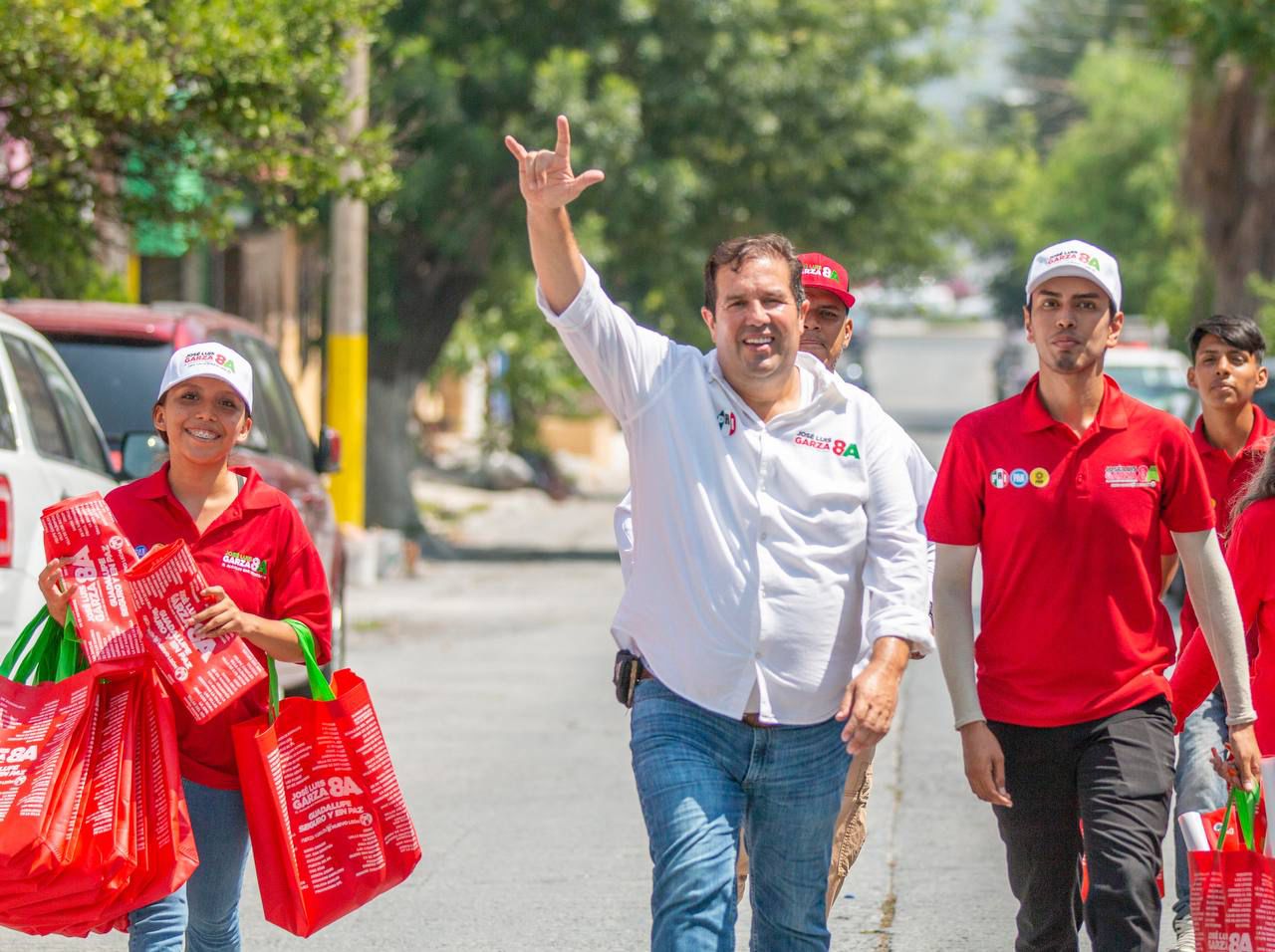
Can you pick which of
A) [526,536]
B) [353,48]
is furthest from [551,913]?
[526,536]

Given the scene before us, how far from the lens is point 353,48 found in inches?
462

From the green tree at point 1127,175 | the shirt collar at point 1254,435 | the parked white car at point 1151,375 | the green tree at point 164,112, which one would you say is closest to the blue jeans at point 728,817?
the shirt collar at point 1254,435

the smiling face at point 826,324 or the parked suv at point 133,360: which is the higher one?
the smiling face at point 826,324

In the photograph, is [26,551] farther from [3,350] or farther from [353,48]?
[353,48]

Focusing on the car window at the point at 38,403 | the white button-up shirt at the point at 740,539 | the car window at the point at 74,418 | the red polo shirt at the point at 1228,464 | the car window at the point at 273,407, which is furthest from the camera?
the car window at the point at 273,407

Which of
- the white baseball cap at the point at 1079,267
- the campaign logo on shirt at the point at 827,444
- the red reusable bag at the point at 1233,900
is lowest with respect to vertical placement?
the red reusable bag at the point at 1233,900

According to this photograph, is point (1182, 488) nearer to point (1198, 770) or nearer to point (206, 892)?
point (1198, 770)

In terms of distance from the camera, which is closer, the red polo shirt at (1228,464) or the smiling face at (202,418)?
the smiling face at (202,418)

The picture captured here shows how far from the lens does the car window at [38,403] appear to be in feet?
25.2

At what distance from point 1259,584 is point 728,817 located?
1476 mm

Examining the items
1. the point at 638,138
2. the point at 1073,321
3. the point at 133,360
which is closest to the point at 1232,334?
the point at 1073,321

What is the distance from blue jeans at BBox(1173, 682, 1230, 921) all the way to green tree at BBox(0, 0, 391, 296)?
21.3 feet

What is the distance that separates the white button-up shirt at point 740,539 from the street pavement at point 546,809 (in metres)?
2.08

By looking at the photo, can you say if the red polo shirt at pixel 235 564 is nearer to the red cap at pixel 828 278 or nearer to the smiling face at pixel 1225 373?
the red cap at pixel 828 278
